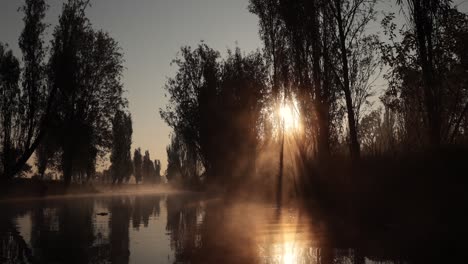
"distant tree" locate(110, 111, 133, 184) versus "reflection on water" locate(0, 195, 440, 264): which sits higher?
"distant tree" locate(110, 111, 133, 184)

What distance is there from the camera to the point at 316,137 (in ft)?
88.5

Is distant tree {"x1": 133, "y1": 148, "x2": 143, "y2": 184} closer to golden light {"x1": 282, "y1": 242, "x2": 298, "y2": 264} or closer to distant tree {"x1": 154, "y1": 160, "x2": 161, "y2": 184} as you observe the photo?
distant tree {"x1": 154, "y1": 160, "x2": 161, "y2": 184}

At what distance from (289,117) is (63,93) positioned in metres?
21.9

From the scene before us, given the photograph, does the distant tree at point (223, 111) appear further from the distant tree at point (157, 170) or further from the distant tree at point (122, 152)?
the distant tree at point (157, 170)

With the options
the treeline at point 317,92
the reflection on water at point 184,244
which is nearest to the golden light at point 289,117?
the treeline at point 317,92

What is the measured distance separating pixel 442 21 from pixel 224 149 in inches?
909

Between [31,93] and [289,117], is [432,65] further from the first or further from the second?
[31,93]

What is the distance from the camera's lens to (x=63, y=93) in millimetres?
40250

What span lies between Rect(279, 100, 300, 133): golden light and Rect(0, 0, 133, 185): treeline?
2045 centimetres

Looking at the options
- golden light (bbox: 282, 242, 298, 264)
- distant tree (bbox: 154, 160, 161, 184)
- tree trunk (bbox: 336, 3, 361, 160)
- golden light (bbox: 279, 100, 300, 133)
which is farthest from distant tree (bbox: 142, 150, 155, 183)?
golden light (bbox: 282, 242, 298, 264)

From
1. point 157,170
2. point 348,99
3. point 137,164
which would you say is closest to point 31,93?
point 348,99

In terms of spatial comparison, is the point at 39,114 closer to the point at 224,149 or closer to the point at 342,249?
the point at 224,149

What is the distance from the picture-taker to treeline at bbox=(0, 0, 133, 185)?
127ft

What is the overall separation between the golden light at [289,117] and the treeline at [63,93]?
20.5m
